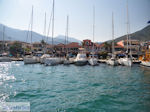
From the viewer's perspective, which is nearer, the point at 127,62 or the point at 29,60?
the point at 127,62

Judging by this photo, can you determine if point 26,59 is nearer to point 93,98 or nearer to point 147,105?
point 93,98

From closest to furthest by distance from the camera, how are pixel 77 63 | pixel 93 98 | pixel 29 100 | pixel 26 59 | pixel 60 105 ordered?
pixel 60 105, pixel 29 100, pixel 93 98, pixel 77 63, pixel 26 59

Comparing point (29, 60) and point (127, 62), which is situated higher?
point (29, 60)

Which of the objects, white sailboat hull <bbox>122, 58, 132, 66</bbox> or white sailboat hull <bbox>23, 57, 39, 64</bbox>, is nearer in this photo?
white sailboat hull <bbox>122, 58, 132, 66</bbox>

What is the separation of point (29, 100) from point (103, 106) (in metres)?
4.78

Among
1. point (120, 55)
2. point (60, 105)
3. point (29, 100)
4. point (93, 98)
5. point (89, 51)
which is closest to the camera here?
point (60, 105)

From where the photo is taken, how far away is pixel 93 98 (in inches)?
299

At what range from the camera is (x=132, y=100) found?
727 cm

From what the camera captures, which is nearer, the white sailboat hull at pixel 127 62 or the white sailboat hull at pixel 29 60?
the white sailboat hull at pixel 127 62

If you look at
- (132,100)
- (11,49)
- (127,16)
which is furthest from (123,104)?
(11,49)

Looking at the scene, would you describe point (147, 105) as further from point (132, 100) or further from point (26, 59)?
point (26, 59)

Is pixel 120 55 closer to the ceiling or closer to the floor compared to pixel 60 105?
closer to the ceiling

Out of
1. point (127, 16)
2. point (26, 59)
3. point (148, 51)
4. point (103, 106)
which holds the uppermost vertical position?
point (127, 16)

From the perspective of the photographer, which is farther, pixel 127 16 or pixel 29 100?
pixel 127 16
